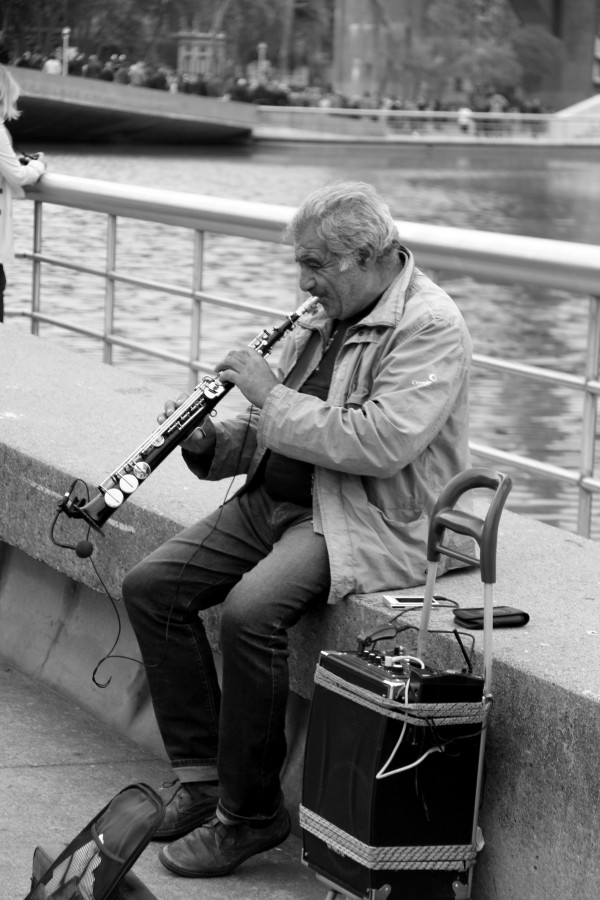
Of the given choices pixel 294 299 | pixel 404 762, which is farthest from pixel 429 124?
pixel 404 762

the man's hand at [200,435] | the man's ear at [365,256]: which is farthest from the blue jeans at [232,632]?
the man's ear at [365,256]

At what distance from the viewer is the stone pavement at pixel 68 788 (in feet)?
11.0

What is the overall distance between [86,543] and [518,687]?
1.18 meters

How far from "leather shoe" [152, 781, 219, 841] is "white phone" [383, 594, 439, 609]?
64 centimetres

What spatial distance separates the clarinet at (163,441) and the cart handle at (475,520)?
2.57 ft

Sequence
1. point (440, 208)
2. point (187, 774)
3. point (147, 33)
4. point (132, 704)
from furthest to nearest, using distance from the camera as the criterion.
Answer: point (147, 33) < point (440, 208) < point (132, 704) < point (187, 774)

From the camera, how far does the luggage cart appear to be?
2855mm

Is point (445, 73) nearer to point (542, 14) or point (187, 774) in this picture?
point (542, 14)

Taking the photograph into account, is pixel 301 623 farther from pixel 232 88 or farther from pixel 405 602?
pixel 232 88

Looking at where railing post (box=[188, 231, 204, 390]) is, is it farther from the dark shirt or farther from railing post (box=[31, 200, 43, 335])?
the dark shirt

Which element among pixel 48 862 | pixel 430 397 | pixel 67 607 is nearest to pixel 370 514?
pixel 430 397

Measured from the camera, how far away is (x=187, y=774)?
3.56 m

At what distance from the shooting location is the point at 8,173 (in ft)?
25.1

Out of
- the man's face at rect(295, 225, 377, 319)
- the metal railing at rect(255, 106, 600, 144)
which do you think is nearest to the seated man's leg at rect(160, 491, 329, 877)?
the man's face at rect(295, 225, 377, 319)
